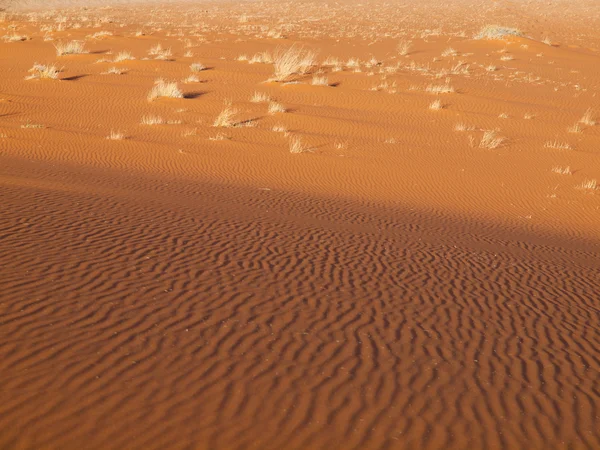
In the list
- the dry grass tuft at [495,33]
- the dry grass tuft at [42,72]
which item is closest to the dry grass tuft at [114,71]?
the dry grass tuft at [42,72]

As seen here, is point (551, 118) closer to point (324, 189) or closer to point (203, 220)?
point (324, 189)

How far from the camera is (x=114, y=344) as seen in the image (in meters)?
4.93

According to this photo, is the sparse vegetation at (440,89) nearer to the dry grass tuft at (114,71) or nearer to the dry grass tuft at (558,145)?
the dry grass tuft at (558,145)

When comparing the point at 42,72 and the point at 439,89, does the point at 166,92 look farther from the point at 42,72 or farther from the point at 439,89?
the point at 439,89

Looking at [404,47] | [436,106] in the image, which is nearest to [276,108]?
[436,106]

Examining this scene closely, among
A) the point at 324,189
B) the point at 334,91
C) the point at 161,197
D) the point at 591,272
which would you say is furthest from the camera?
the point at 334,91

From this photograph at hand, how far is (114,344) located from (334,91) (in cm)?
1998

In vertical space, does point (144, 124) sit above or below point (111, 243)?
above

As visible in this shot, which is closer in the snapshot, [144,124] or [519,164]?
[519,164]

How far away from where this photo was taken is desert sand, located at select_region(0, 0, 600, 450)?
4.28 m

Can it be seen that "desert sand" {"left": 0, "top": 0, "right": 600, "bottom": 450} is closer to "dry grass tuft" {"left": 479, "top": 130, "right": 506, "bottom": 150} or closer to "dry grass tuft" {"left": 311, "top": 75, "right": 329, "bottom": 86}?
"dry grass tuft" {"left": 479, "top": 130, "right": 506, "bottom": 150}

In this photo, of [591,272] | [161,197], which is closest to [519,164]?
[591,272]

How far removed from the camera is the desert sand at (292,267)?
14.0 ft

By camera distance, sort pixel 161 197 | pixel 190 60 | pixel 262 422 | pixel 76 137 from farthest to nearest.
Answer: pixel 190 60, pixel 76 137, pixel 161 197, pixel 262 422
